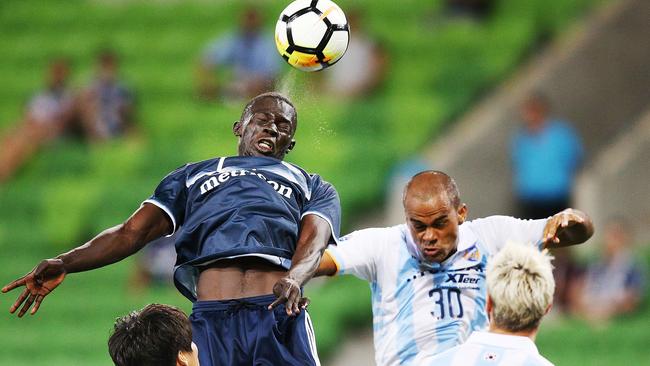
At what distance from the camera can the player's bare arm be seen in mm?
4430

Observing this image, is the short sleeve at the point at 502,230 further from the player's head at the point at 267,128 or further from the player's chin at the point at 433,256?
the player's head at the point at 267,128

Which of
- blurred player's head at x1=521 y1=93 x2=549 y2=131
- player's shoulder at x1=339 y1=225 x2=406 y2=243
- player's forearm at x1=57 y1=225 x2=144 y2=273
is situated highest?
blurred player's head at x1=521 y1=93 x2=549 y2=131

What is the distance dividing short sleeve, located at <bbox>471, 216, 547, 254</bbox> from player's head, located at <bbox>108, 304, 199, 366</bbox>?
7.01ft

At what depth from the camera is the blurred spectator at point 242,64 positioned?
1104cm

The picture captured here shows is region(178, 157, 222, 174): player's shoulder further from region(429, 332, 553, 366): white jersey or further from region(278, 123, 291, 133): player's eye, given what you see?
region(429, 332, 553, 366): white jersey

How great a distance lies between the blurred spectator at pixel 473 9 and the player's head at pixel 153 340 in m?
8.55

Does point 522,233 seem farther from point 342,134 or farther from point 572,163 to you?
point 342,134

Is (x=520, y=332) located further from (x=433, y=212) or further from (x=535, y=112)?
(x=535, y=112)

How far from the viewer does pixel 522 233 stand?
5461 mm

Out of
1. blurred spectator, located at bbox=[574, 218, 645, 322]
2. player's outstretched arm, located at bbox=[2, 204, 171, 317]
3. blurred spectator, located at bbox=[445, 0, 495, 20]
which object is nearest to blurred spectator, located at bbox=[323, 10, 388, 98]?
blurred spectator, located at bbox=[445, 0, 495, 20]

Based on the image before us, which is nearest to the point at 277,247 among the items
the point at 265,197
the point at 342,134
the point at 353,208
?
the point at 265,197

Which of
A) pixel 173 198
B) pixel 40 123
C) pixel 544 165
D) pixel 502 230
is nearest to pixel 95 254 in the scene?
pixel 173 198

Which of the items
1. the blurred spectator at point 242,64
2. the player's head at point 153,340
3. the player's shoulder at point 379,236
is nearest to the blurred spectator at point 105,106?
the blurred spectator at point 242,64

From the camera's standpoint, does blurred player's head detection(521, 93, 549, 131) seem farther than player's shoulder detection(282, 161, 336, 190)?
Yes
